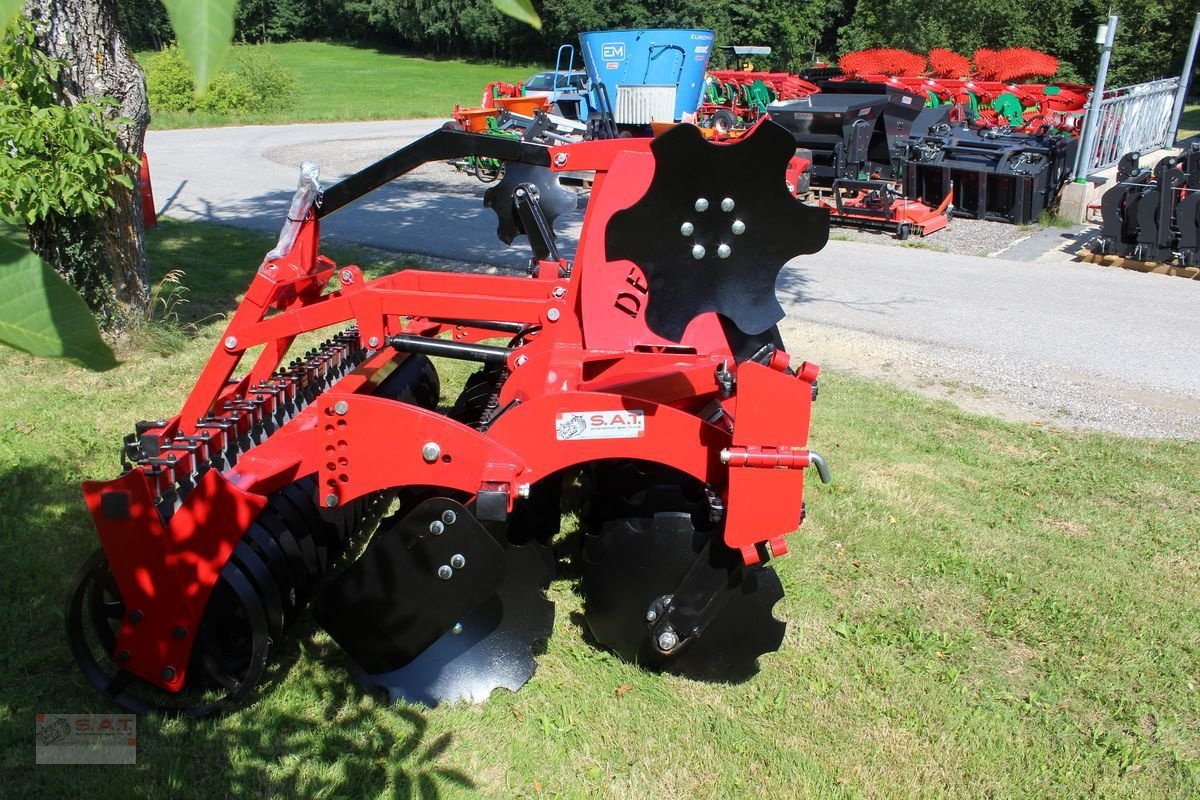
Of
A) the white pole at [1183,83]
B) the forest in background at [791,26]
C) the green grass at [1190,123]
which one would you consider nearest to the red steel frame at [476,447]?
the white pole at [1183,83]

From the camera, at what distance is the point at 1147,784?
9.44 ft

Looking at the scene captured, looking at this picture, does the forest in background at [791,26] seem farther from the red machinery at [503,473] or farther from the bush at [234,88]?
the red machinery at [503,473]

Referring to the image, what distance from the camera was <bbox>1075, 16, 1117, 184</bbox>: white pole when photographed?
38.4ft

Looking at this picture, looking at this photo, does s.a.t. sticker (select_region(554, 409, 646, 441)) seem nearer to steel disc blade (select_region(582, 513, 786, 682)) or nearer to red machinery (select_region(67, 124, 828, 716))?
red machinery (select_region(67, 124, 828, 716))

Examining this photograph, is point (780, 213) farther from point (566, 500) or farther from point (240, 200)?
point (240, 200)

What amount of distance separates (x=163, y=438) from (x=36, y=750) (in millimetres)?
1049

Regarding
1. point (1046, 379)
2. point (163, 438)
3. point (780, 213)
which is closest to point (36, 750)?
point (163, 438)

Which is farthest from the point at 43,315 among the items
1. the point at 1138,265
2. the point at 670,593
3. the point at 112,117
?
the point at 1138,265

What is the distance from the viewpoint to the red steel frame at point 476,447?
278cm

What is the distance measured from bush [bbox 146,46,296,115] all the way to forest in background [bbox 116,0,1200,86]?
124 centimetres

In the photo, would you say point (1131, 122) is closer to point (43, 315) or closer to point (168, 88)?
point (43, 315)

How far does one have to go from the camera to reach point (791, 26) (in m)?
40.3

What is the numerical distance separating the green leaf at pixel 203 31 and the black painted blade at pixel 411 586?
2.42 metres

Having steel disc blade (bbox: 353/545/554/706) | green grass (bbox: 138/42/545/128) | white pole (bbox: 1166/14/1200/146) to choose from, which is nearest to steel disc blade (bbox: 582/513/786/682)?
steel disc blade (bbox: 353/545/554/706)
